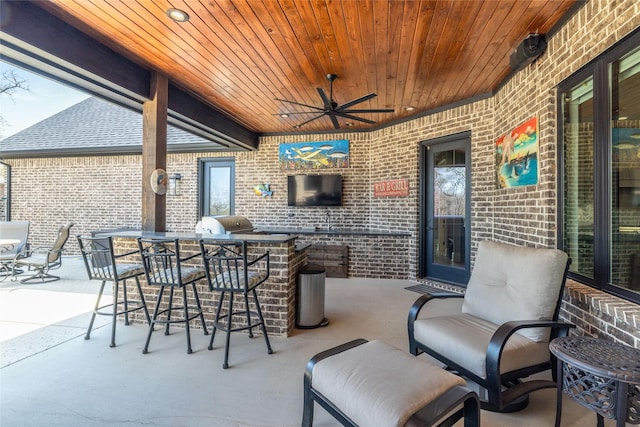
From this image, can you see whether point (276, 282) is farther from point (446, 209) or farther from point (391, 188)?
point (391, 188)

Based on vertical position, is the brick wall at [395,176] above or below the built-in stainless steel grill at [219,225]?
above

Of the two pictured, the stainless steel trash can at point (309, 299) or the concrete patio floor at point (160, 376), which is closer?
the concrete patio floor at point (160, 376)


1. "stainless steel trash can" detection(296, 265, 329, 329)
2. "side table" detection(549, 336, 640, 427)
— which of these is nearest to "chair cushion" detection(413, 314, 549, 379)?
"side table" detection(549, 336, 640, 427)

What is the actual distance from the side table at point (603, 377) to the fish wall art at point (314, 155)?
5446 mm

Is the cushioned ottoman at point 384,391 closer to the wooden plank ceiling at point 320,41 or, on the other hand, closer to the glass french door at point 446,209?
the wooden plank ceiling at point 320,41

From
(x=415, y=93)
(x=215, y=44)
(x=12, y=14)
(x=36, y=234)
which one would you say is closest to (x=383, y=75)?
(x=415, y=93)

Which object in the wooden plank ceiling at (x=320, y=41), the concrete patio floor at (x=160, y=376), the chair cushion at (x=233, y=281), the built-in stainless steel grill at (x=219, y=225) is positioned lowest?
the concrete patio floor at (x=160, y=376)

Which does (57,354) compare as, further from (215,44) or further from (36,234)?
(36,234)

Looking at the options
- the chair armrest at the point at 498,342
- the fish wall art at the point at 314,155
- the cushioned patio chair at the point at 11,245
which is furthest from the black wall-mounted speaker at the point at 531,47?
the cushioned patio chair at the point at 11,245

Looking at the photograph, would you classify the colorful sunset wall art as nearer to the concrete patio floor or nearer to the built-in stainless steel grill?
the concrete patio floor

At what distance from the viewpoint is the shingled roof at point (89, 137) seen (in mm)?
7547

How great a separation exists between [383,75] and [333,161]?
287cm

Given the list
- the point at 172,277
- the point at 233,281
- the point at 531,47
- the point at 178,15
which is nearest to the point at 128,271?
the point at 172,277

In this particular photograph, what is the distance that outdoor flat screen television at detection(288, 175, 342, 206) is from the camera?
21.8 feet
